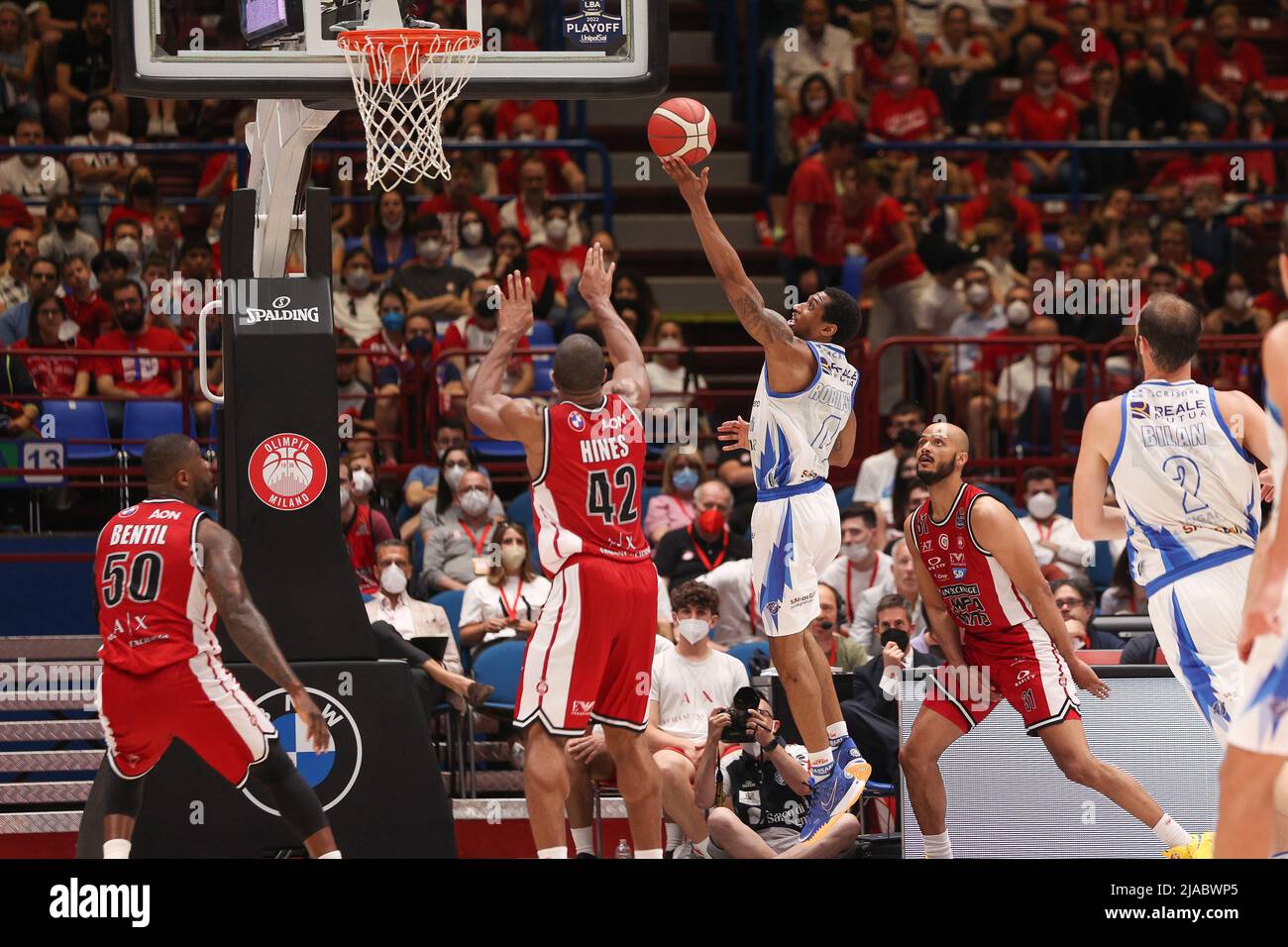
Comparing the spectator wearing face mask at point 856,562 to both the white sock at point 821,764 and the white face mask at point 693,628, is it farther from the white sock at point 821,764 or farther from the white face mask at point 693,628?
the white sock at point 821,764

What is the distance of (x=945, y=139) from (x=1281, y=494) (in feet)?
36.5

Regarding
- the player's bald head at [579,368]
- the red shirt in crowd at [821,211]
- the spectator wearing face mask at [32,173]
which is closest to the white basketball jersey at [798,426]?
the player's bald head at [579,368]

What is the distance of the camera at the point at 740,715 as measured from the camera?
851cm

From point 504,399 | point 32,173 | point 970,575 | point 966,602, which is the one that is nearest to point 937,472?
point 970,575

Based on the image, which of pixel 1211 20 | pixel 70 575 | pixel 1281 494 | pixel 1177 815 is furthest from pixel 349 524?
pixel 1211 20

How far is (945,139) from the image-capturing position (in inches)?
625

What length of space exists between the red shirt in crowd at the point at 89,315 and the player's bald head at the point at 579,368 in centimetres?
585

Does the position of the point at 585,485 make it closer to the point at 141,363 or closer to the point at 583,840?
the point at 583,840

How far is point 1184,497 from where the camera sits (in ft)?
23.6

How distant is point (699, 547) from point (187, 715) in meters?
4.54

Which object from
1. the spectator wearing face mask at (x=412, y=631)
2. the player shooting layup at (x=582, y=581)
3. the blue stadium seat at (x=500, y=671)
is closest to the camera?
the player shooting layup at (x=582, y=581)

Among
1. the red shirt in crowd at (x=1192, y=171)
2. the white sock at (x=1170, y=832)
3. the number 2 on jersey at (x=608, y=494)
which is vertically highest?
the red shirt in crowd at (x=1192, y=171)

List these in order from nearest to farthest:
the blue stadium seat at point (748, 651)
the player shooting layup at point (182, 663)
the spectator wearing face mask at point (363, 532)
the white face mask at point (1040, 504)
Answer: the player shooting layup at point (182, 663), the blue stadium seat at point (748, 651), the spectator wearing face mask at point (363, 532), the white face mask at point (1040, 504)
